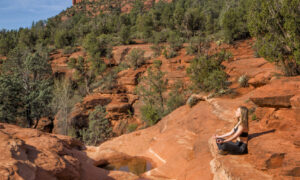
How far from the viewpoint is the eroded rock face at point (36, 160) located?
147 inches

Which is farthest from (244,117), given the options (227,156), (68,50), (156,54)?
(68,50)

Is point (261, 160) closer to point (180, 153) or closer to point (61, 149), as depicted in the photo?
point (180, 153)

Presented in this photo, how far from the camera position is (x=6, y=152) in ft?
13.5

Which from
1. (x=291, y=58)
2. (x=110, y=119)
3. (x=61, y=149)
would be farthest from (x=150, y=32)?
(x=61, y=149)

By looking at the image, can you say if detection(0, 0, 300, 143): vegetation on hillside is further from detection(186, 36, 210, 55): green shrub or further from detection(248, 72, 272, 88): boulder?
detection(248, 72, 272, 88): boulder

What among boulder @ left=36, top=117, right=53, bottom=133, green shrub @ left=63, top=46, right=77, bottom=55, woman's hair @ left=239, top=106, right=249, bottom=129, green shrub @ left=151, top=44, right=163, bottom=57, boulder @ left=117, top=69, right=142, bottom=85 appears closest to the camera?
woman's hair @ left=239, top=106, right=249, bottom=129

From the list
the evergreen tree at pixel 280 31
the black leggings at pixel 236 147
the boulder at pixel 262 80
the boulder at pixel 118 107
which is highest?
the evergreen tree at pixel 280 31

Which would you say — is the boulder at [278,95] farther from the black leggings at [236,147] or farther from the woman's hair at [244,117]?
the black leggings at [236,147]

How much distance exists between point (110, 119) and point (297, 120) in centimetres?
2039

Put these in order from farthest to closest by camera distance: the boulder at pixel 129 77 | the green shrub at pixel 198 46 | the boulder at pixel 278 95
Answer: the boulder at pixel 129 77, the green shrub at pixel 198 46, the boulder at pixel 278 95

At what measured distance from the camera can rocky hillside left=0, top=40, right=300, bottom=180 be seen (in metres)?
4.46

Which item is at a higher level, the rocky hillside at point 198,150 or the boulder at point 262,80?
the boulder at point 262,80

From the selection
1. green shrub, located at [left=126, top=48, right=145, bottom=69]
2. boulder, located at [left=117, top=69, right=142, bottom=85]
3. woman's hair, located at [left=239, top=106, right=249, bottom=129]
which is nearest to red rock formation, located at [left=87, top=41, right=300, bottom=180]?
woman's hair, located at [left=239, top=106, right=249, bottom=129]

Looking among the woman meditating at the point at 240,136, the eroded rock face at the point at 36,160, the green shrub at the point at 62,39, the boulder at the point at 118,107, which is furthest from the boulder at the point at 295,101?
the green shrub at the point at 62,39
